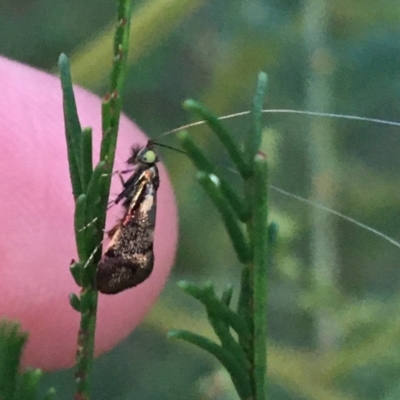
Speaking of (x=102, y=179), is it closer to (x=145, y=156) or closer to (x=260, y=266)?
(x=260, y=266)

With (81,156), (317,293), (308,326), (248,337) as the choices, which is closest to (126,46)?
(81,156)

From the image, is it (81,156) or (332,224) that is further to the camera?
(332,224)

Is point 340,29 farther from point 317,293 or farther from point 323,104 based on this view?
point 317,293

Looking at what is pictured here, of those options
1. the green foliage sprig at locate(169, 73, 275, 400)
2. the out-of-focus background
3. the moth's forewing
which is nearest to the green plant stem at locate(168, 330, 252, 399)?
the green foliage sprig at locate(169, 73, 275, 400)

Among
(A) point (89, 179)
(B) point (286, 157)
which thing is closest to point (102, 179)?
(A) point (89, 179)

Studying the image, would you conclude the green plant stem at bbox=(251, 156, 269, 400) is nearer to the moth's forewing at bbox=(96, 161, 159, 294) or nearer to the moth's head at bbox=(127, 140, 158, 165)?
the moth's forewing at bbox=(96, 161, 159, 294)

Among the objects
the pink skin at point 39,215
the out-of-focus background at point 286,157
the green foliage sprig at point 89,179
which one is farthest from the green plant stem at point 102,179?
the out-of-focus background at point 286,157
